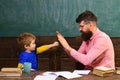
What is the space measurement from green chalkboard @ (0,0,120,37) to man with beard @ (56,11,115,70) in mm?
1155

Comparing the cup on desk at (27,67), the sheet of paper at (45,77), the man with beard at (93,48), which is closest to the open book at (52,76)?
the sheet of paper at (45,77)

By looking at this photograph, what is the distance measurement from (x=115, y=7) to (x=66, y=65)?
4.50 ft

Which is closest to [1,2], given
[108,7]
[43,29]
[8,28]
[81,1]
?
[8,28]

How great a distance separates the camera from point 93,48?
4.04 metres

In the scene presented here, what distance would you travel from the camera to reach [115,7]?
5.41 meters

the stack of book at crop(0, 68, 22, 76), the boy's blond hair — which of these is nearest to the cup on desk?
the stack of book at crop(0, 68, 22, 76)

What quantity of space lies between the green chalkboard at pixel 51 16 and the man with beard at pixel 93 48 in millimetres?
1155

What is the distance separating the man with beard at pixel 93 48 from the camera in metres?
4.02

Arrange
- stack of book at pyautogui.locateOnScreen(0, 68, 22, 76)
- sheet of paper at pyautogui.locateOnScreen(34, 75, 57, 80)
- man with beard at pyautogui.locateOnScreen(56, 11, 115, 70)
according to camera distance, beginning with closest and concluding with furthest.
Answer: sheet of paper at pyautogui.locateOnScreen(34, 75, 57, 80)
stack of book at pyautogui.locateOnScreen(0, 68, 22, 76)
man with beard at pyautogui.locateOnScreen(56, 11, 115, 70)

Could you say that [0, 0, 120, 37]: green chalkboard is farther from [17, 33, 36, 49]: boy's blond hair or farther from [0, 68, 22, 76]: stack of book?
[0, 68, 22, 76]: stack of book

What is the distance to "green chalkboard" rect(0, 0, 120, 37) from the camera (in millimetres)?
5414

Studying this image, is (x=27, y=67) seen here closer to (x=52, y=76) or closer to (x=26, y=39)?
(x=52, y=76)

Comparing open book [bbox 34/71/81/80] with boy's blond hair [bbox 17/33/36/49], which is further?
boy's blond hair [bbox 17/33/36/49]

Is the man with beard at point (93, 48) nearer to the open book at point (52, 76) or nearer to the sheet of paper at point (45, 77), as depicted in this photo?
the open book at point (52, 76)
